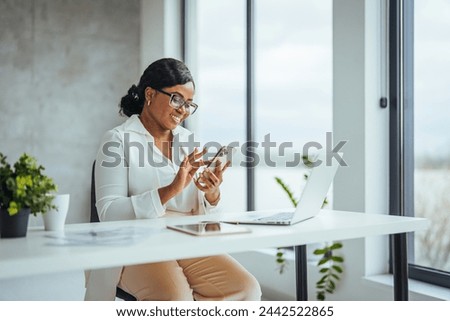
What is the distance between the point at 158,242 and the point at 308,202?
62cm

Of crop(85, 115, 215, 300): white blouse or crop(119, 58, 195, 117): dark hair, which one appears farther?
crop(119, 58, 195, 117): dark hair

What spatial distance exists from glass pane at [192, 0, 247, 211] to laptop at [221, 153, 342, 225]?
220cm

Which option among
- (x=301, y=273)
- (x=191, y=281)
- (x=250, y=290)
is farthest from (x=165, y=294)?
(x=301, y=273)

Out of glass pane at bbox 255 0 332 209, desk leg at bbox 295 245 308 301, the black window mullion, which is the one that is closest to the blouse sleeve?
desk leg at bbox 295 245 308 301

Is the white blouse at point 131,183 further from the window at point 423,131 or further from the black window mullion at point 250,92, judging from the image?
the black window mullion at point 250,92

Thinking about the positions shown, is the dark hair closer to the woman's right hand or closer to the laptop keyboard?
the woman's right hand

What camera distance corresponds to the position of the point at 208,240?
4.41 ft

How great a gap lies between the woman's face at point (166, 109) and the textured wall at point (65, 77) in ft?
8.60

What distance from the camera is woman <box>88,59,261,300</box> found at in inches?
71.1

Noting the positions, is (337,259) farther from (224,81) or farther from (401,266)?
(224,81)

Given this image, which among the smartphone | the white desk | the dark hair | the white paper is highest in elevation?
the dark hair

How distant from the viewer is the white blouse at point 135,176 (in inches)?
74.0

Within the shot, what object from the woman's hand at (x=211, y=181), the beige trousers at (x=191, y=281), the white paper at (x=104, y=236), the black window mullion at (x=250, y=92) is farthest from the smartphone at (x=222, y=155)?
the black window mullion at (x=250, y=92)
